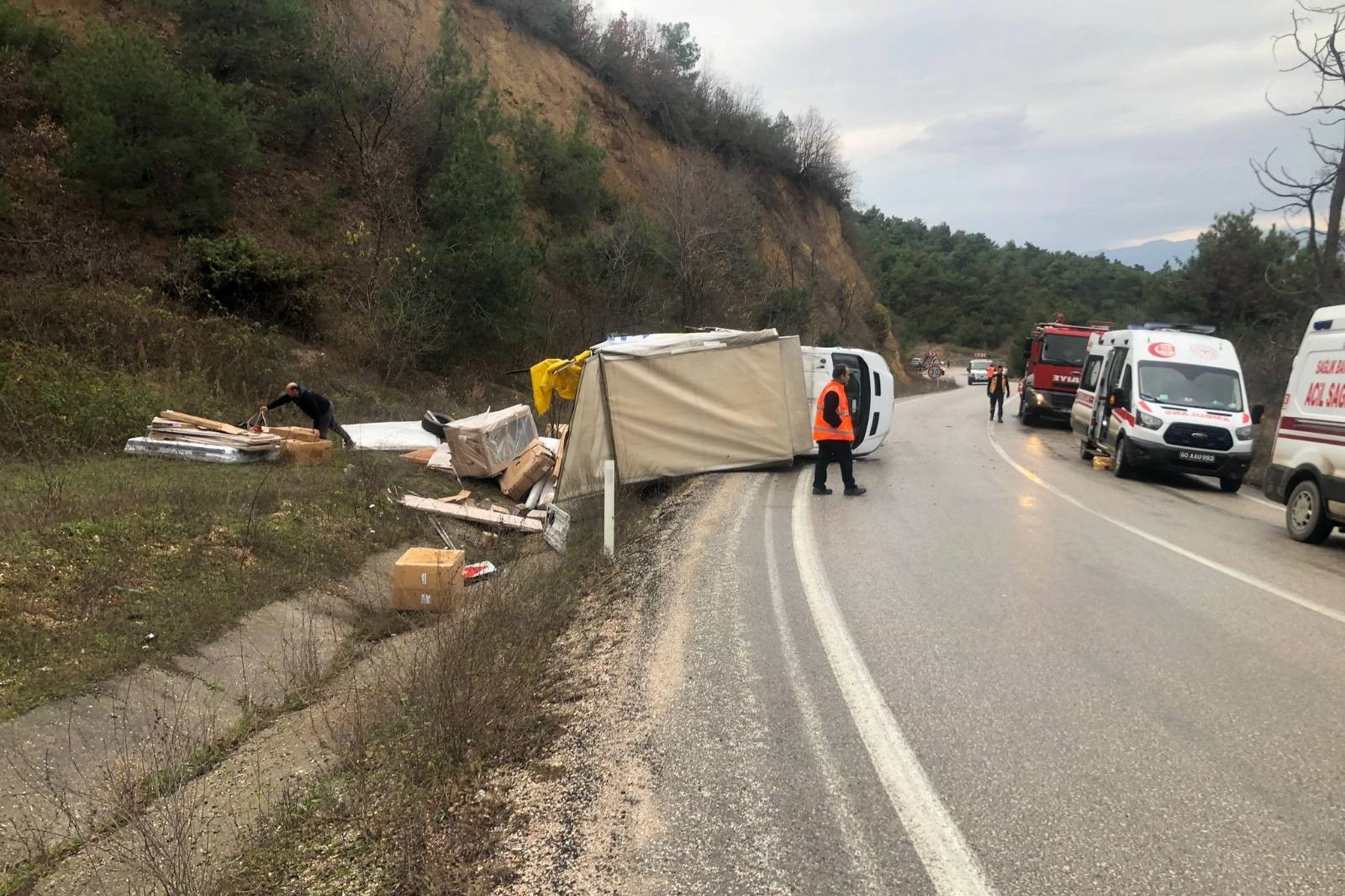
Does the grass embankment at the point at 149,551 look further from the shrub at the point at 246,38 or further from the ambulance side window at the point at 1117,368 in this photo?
the shrub at the point at 246,38

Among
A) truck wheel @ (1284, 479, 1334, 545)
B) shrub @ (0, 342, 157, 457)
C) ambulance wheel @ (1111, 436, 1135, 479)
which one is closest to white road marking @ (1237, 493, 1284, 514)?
ambulance wheel @ (1111, 436, 1135, 479)

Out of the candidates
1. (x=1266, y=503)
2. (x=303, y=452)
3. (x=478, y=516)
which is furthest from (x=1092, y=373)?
(x=303, y=452)

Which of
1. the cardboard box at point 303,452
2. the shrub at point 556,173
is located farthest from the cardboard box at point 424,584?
the shrub at point 556,173

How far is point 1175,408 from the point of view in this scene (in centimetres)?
1351

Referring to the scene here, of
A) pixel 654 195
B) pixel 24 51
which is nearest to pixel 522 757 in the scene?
pixel 24 51

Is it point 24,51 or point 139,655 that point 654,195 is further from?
point 139,655

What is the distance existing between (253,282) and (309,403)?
21.8 ft

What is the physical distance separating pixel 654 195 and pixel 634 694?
34.0 meters

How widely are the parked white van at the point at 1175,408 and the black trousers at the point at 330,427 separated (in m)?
13.1

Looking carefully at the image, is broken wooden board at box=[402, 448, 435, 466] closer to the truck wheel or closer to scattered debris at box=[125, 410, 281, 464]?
scattered debris at box=[125, 410, 281, 464]

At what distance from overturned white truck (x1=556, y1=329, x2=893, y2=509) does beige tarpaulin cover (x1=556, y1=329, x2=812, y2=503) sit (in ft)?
0.04

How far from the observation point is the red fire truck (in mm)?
24516

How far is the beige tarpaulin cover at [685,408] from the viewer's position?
36.9 feet

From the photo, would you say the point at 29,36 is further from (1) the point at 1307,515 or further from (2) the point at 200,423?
(1) the point at 1307,515
